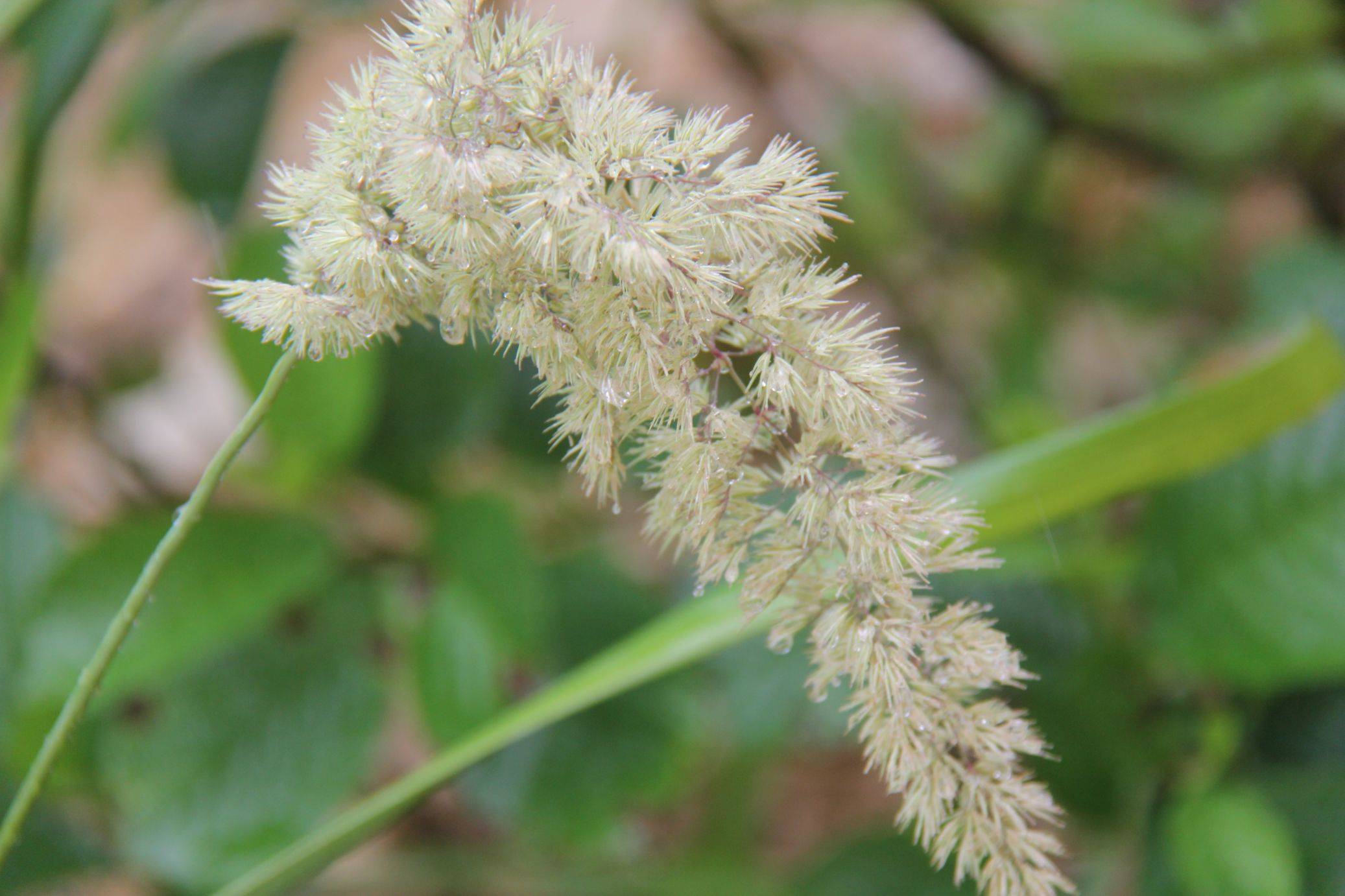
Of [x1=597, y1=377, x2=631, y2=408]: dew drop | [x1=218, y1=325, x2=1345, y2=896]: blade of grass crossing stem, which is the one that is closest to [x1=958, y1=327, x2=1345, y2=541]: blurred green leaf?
[x1=218, y1=325, x2=1345, y2=896]: blade of grass crossing stem

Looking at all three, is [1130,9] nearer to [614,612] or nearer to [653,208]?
[614,612]

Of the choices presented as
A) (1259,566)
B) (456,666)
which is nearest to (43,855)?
(456,666)

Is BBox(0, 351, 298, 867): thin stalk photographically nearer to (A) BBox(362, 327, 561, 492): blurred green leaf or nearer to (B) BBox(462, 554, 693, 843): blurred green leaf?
(A) BBox(362, 327, 561, 492): blurred green leaf

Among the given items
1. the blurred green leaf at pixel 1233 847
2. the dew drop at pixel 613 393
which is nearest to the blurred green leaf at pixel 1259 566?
the blurred green leaf at pixel 1233 847

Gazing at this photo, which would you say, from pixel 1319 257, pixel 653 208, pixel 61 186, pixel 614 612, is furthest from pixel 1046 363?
pixel 61 186

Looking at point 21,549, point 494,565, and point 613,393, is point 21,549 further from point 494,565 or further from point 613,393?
point 613,393

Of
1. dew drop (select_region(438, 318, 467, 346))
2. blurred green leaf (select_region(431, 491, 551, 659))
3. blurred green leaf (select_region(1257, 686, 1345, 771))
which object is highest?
blurred green leaf (select_region(1257, 686, 1345, 771))

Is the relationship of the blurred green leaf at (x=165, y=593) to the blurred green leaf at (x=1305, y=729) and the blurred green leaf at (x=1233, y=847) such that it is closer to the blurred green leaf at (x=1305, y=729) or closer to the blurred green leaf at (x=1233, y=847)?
the blurred green leaf at (x=1233, y=847)
